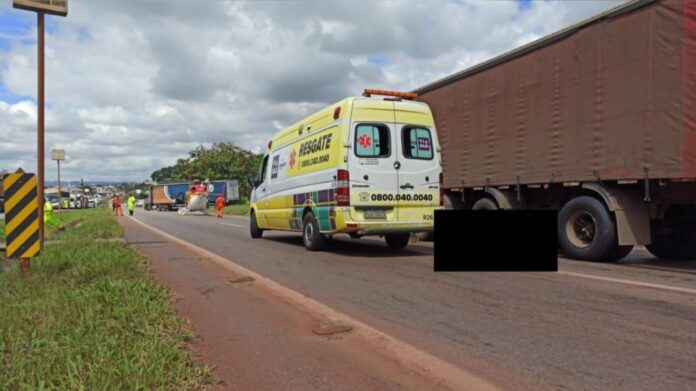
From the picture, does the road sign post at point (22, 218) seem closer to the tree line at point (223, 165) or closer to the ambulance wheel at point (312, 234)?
the ambulance wheel at point (312, 234)

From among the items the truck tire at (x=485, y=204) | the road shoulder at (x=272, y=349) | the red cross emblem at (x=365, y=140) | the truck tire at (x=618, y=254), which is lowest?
the road shoulder at (x=272, y=349)

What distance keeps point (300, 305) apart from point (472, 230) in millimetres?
3124

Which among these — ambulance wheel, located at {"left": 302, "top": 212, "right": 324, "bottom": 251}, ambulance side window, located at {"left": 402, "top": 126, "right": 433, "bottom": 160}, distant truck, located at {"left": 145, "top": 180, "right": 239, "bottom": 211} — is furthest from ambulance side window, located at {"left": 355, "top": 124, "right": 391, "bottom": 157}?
distant truck, located at {"left": 145, "top": 180, "right": 239, "bottom": 211}

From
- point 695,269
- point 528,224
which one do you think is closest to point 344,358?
point 528,224

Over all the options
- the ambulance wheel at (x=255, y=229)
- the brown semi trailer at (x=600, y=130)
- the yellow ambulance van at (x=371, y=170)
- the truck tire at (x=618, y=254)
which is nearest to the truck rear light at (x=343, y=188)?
the yellow ambulance van at (x=371, y=170)

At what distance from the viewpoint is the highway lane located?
354cm

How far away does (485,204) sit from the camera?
33.9ft

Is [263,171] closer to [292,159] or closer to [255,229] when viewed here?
[255,229]

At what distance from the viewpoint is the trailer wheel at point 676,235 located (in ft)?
26.8

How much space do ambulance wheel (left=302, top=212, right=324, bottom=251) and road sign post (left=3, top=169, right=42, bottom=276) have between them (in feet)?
15.1

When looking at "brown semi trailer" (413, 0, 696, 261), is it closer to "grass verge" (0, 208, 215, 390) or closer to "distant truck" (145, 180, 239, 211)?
"grass verge" (0, 208, 215, 390)

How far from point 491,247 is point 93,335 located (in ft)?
16.5

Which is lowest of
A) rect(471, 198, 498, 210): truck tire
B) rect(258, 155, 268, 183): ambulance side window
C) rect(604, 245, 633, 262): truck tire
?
rect(604, 245, 633, 262): truck tire

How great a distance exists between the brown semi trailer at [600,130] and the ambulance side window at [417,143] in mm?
1253
